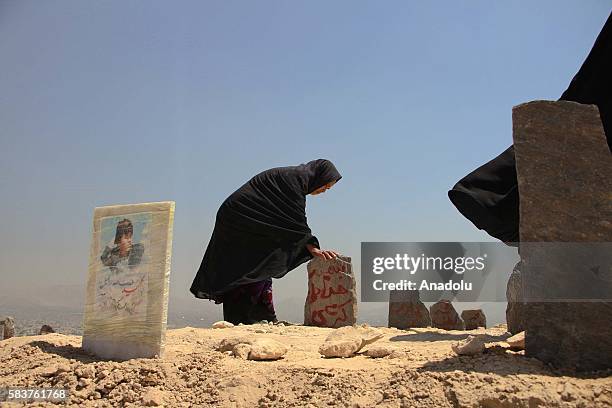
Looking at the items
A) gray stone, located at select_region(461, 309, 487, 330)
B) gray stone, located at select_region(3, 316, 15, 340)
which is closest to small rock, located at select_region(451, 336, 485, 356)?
gray stone, located at select_region(461, 309, 487, 330)

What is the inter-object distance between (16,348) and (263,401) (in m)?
2.48

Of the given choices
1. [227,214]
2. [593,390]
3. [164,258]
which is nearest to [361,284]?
[227,214]

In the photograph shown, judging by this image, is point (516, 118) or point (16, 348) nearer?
point (516, 118)

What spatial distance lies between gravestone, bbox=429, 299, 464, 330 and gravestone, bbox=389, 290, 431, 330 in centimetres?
33

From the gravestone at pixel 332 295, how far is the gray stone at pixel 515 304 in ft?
7.44

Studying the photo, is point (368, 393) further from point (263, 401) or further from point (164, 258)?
point (164, 258)

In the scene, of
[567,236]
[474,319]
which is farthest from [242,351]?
[474,319]

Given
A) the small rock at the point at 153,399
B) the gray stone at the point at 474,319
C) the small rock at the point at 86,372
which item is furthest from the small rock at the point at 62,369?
the gray stone at the point at 474,319

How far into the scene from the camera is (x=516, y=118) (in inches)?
137

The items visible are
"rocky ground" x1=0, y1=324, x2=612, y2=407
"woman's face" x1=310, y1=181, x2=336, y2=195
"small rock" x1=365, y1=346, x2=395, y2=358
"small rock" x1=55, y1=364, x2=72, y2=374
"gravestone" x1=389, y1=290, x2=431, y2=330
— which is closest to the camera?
"rocky ground" x1=0, y1=324, x2=612, y2=407

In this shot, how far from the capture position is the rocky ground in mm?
2771

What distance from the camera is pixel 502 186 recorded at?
538cm

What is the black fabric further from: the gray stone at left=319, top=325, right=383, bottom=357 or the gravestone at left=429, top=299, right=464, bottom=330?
the gravestone at left=429, top=299, right=464, bottom=330

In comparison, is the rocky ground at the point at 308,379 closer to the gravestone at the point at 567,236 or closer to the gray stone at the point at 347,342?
the gray stone at the point at 347,342
